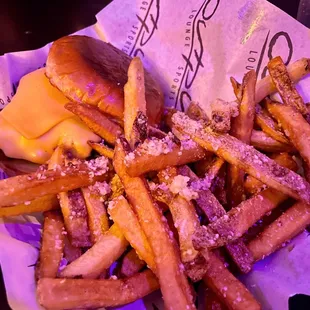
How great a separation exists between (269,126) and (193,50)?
809 millimetres

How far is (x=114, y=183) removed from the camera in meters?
1.88

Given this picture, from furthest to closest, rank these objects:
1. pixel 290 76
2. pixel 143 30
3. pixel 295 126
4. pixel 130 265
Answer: pixel 143 30 < pixel 290 76 < pixel 295 126 < pixel 130 265

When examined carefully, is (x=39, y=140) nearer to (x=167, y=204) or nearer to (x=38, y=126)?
(x=38, y=126)

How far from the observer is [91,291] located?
1492 millimetres

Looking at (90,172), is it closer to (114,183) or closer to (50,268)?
(114,183)

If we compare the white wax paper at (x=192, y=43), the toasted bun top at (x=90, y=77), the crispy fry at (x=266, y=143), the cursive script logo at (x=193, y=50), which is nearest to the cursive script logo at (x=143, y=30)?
the white wax paper at (x=192, y=43)

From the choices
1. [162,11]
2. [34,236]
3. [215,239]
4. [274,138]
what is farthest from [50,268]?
[162,11]

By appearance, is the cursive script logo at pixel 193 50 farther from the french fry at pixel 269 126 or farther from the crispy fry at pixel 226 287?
the crispy fry at pixel 226 287

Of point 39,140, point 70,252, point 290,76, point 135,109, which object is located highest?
point 290,76

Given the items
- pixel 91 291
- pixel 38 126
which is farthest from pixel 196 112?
pixel 91 291

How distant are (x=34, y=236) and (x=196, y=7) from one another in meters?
1.69

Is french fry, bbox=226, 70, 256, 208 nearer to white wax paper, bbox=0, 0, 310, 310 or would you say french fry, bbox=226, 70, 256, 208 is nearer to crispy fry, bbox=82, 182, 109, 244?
white wax paper, bbox=0, 0, 310, 310

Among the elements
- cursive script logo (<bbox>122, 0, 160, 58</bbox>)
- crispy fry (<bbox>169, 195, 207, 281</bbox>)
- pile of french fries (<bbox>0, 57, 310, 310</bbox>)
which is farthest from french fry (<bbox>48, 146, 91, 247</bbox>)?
cursive script logo (<bbox>122, 0, 160, 58</bbox>)

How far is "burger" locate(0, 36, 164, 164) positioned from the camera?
7.24 ft
